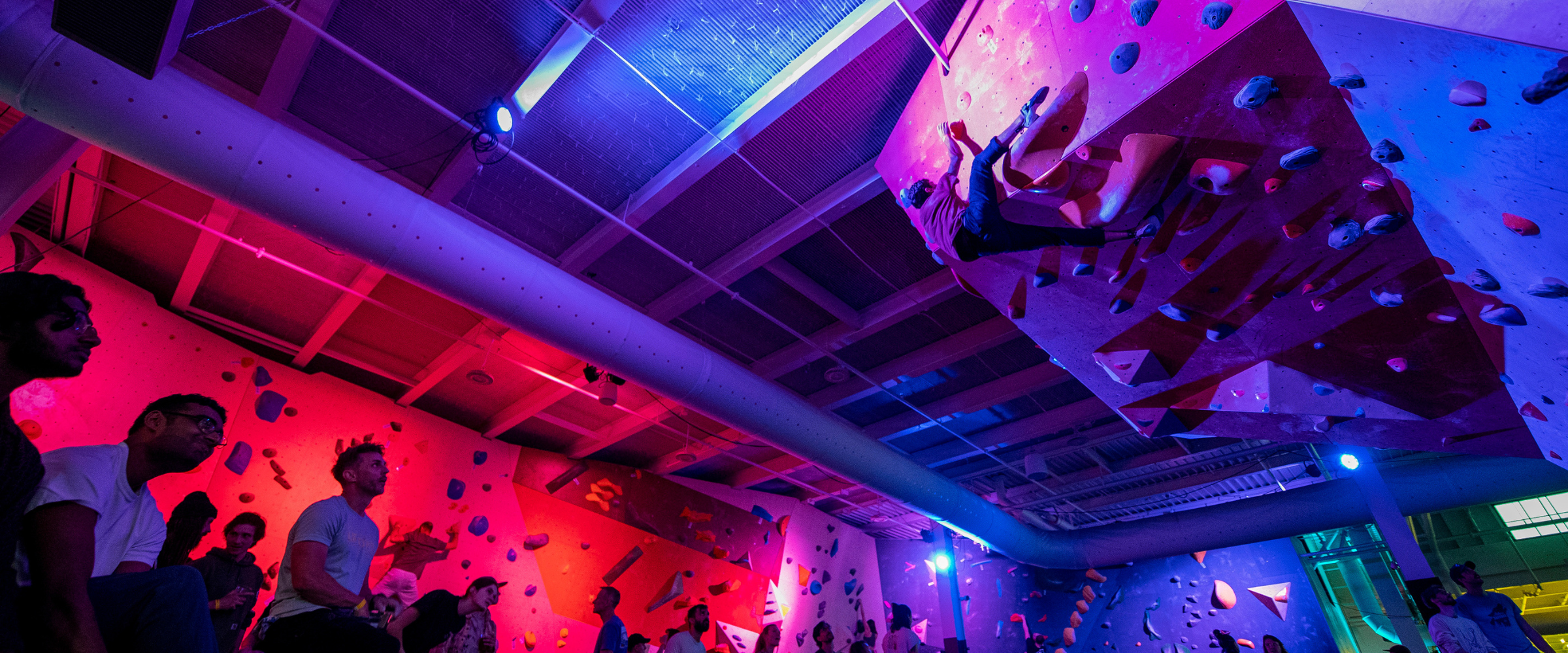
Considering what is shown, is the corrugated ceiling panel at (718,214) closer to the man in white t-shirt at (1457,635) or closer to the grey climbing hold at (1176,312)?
the grey climbing hold at (1176,312)

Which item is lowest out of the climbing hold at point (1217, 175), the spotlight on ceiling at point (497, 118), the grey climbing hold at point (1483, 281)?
the grey climbing hold at point (1483, 281)

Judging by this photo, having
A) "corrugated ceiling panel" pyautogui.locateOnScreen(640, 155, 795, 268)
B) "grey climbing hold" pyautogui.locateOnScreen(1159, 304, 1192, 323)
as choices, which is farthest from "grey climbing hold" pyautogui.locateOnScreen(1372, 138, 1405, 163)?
"corrugated ceiling panel" pyautogui.locateOnScreen(640, 155, 795, 268)

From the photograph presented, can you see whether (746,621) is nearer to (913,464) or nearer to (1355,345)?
(913,464)

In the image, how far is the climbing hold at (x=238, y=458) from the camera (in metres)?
5.43

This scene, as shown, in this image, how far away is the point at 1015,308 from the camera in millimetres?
3576

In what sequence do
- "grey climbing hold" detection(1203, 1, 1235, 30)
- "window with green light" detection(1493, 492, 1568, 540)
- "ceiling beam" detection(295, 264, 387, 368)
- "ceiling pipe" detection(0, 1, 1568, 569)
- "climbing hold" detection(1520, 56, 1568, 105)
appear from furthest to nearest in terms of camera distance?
"window with green light" detection(1493, 492, 1568, 540), "ceiling beam" detection(295, 264, 387, 368), "ceiling pipe" detection(0, 1, 1568, 569), "grey climbing hold" detection(1203, 1, 1235, 30), "climbing hold" detection(1520, 56, 1568, 105)

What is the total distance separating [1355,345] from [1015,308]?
1.50 metres

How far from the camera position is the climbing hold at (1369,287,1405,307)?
8.82 feet

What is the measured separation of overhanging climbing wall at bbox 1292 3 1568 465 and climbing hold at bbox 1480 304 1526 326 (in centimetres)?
2

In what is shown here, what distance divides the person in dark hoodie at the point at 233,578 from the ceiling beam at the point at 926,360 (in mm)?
4668

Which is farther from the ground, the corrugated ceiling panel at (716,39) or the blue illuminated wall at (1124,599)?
the corrugated ceiling panel at (716,39)

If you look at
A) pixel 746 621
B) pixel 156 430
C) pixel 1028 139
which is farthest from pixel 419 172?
pixel 746 621

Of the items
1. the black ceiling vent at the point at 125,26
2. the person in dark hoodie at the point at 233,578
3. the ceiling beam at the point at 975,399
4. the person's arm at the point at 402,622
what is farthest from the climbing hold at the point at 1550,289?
the person in dark hoodie at the point at 233,578

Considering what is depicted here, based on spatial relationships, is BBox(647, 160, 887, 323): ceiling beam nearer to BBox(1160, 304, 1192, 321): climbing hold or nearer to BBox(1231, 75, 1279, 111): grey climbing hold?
BBox(1160, 304, 1192, 321): climbing hold
